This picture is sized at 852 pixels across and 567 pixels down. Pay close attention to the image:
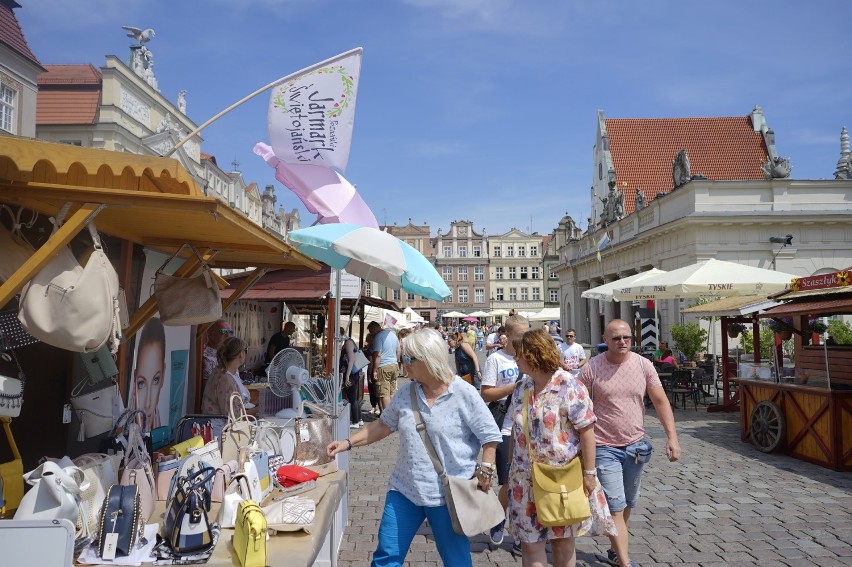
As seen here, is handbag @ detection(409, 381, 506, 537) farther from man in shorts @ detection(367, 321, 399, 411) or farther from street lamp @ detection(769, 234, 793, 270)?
street lamp @ detection(769, 234, 793, 270)

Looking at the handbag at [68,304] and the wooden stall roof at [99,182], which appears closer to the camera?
the wooden stall roof at [99,182]

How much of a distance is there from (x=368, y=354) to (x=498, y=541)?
11.1 metres

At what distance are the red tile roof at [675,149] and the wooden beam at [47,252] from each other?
40966mm

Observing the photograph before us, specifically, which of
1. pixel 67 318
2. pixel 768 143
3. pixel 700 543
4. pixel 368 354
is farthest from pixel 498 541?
pixel 768 143

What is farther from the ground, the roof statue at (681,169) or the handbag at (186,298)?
the roof statue at (681,169)

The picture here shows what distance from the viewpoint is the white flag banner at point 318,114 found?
655 cm

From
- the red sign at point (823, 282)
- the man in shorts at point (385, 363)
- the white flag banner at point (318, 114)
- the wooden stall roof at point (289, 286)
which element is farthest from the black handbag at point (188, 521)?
the man in shorts at point (385, 363)

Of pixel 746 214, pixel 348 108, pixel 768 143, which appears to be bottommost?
pixel 348 108

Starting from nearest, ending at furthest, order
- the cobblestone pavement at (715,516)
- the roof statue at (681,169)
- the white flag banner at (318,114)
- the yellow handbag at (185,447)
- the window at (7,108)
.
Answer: the yellow handbag at (185,447) < the cobblestone pavement at (715,516) < the white flag banner at (318,114) < the window at (7,108) < the roof statue at (681,169)

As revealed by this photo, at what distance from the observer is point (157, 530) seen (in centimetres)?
328

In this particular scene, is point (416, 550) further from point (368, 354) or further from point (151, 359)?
point (368, 354)

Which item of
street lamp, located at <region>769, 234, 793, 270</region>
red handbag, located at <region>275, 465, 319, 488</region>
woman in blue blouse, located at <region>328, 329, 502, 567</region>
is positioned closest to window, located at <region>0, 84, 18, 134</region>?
red handbag, located at <region>275, 465, 319, 488</region>

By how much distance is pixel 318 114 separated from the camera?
665 centimetres

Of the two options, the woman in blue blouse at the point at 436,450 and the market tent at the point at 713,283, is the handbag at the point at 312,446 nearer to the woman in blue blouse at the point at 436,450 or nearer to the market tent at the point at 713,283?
the woman in blue blouse at the point at 436,450
